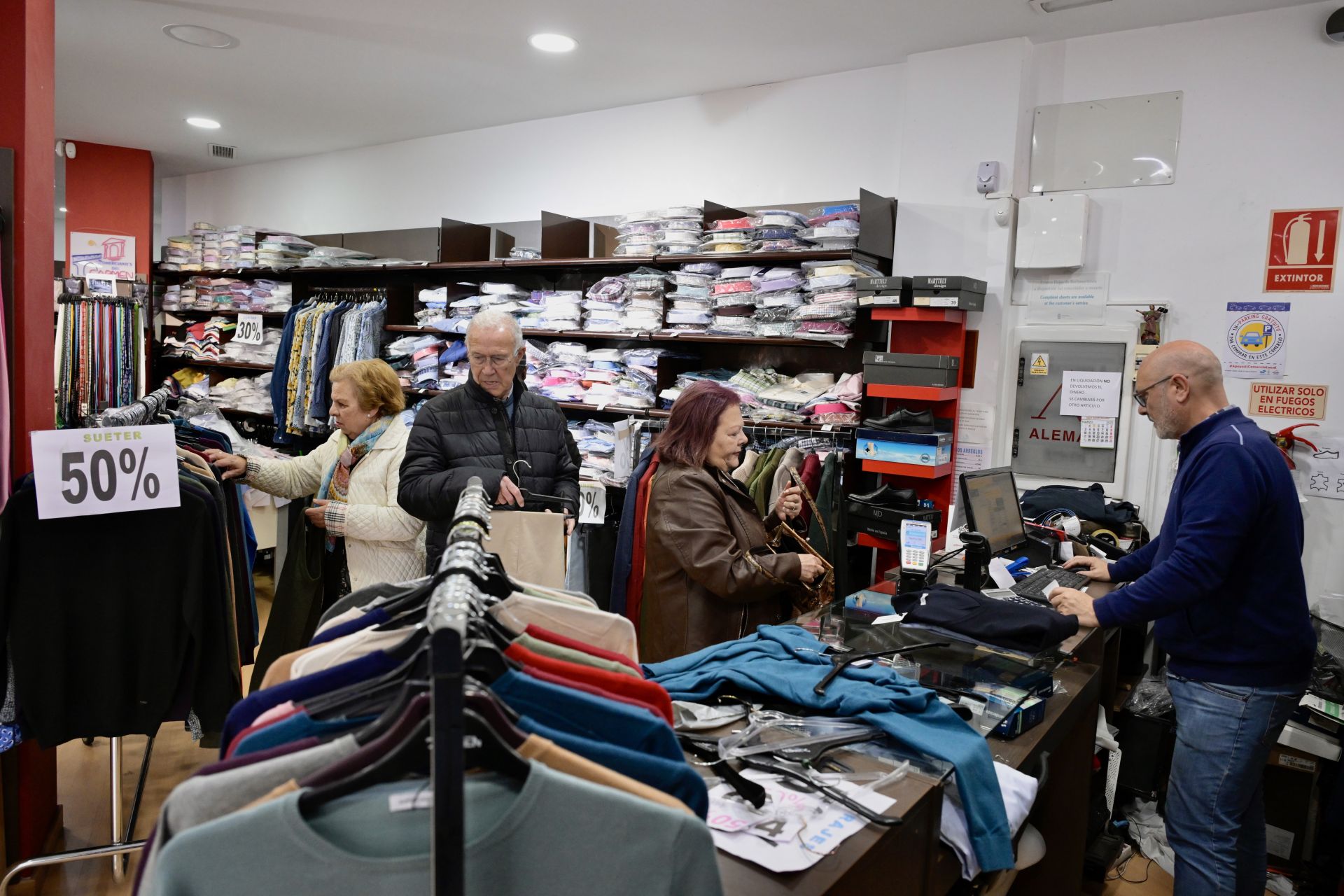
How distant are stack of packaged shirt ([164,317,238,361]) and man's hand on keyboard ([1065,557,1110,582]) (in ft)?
21.7

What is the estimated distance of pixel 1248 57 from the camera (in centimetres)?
384

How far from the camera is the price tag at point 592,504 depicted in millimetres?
3682

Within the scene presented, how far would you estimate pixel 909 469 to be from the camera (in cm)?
414

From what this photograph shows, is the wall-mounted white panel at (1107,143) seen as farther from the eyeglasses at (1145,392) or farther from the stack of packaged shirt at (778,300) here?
the eyeglasses at (1145,392)

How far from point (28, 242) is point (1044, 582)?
10.6ft

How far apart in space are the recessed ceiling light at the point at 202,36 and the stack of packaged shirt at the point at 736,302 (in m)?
2.91

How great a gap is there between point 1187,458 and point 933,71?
266 cm

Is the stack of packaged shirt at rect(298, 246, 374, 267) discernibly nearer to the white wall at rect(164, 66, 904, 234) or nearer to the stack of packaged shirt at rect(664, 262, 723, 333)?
the white wall at rect(164, 66, 904, 234)

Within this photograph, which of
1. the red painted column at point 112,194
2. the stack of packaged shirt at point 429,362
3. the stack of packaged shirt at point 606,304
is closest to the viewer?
the stack of packaged shirt at point 606,304

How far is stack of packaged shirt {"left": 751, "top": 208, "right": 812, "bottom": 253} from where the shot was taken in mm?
4504

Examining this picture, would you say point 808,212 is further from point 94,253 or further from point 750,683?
point 94,253

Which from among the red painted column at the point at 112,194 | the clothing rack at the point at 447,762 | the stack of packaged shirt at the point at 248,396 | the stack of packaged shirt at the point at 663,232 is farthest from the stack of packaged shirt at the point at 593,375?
the red painted column at the point at 112,194

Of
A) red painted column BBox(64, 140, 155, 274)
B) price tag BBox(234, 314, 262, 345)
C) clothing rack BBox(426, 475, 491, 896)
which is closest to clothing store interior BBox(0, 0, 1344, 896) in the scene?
clothing rack BBox(426, 475, 491, 896)

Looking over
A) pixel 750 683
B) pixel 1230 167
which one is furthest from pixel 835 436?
pixel 750 683
